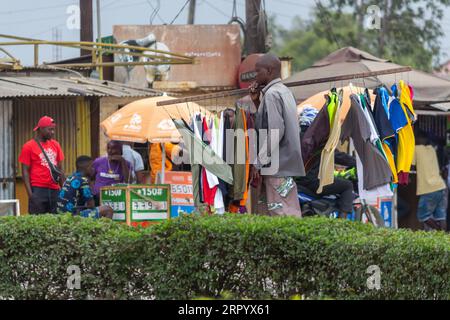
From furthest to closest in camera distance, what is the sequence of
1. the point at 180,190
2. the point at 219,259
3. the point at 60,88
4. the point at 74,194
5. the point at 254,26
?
the point at 254,26 < the point at 60,88 < the point at 180,190 < the point at 74,194 < the point at 219,259

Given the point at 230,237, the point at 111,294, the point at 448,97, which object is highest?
the point at 448,97

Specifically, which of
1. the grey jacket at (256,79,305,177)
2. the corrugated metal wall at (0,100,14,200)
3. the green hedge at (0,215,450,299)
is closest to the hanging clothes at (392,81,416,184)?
the grey jacket at (256,79,305,177)

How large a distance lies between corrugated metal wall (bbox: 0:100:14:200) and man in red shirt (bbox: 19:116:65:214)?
199 cm

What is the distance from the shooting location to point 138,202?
12180 millimetres

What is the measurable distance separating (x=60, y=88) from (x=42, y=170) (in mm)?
1746

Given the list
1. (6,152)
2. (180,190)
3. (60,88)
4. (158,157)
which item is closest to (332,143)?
(180,190)

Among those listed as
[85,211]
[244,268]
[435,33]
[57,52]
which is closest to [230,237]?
[244,268]

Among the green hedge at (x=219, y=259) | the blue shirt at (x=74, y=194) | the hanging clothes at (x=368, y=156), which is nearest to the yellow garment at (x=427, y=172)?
the hanging clothes at (x=368, y=156)

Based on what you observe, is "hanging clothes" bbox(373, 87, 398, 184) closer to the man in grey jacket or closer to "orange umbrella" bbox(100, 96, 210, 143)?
the man in grey jacket

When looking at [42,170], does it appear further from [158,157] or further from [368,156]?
[368,156]

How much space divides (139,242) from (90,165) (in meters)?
4.69

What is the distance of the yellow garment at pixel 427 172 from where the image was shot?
15383mm

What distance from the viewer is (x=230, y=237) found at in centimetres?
718
